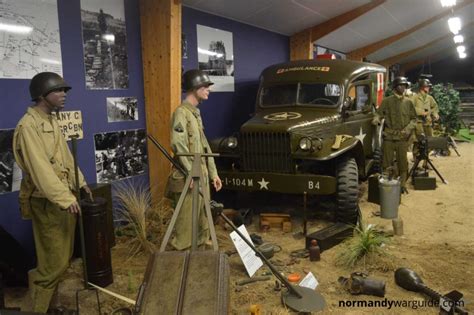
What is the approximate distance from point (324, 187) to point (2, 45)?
332cm

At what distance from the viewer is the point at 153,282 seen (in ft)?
7.07

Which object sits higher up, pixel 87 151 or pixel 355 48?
pixel 355 48

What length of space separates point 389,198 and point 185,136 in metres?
2.88

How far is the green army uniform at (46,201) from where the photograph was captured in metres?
2.56

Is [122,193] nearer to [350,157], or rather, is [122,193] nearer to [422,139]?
[350,157]

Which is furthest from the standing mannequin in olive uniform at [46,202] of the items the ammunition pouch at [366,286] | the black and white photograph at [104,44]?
the ammunition pouch at [366,286]

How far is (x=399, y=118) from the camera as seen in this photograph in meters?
6.15

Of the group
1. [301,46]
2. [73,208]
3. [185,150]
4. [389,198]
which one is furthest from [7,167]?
[301,46]

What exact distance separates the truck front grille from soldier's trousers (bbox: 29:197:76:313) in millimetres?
2384

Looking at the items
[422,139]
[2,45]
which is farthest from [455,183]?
[2,45]

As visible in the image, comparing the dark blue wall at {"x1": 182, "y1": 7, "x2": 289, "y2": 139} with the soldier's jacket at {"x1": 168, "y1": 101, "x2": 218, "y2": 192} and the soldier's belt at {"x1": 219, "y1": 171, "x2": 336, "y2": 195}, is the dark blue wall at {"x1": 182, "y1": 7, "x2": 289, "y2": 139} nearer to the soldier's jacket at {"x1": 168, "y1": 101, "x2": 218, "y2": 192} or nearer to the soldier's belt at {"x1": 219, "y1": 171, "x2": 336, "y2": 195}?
the soldier's belt at {"x1": 219, "y1": 171, "x2": 336, "y2": 195}

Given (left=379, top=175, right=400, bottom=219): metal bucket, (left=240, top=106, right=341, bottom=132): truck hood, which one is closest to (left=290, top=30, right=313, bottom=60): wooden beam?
(left=240, top=106, right=341, bottom=132): truck hood

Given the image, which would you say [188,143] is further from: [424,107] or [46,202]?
[424,107]

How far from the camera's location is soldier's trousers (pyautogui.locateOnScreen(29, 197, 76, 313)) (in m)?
2.74
